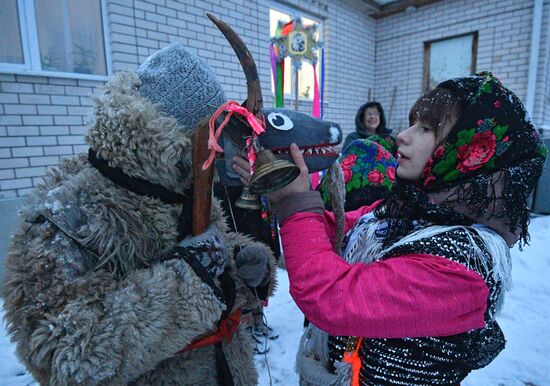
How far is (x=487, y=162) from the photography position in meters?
0.96

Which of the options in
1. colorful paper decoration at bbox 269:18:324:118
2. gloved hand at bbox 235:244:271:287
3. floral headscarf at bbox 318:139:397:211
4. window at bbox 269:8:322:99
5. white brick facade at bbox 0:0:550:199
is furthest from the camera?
window at bbox 269:8:322:99

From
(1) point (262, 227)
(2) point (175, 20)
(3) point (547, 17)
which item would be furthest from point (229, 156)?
(3) point (547, 17)

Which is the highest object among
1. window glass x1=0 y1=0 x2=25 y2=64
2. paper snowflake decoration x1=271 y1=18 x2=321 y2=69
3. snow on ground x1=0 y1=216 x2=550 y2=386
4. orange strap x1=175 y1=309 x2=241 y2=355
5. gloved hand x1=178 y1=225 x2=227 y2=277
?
paper snowflake decoration x1=271 y1=18 x2=321 y2=69

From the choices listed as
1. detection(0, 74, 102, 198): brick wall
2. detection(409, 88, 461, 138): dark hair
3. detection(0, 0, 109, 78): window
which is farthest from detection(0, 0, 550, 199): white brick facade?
detection(409, 88, 461, 138): dark hair

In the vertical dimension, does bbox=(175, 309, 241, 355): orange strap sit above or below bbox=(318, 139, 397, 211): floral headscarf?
below

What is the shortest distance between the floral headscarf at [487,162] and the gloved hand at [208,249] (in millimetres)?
673

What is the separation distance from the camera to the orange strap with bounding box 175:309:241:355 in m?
1.06

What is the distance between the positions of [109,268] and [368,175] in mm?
1747

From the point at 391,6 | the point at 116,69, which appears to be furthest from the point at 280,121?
the point at 391,6

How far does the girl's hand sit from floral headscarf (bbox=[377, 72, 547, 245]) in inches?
16.0

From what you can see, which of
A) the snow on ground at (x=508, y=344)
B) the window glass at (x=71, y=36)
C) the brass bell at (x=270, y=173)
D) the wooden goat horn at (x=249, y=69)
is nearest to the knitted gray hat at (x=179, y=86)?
the wooden goat horn at (x=249, y=69)

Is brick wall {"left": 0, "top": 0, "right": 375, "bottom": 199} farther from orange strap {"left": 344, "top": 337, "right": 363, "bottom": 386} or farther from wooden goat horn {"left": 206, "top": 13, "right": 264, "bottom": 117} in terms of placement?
orange strap {"left": 344, "top": 337, "right": 363, "bottom": 386}

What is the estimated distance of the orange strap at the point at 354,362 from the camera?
103 cm

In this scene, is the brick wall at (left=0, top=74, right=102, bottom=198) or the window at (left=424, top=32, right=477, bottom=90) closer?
the brick wall at (left=0, top=74, right=102, bottom=198)
